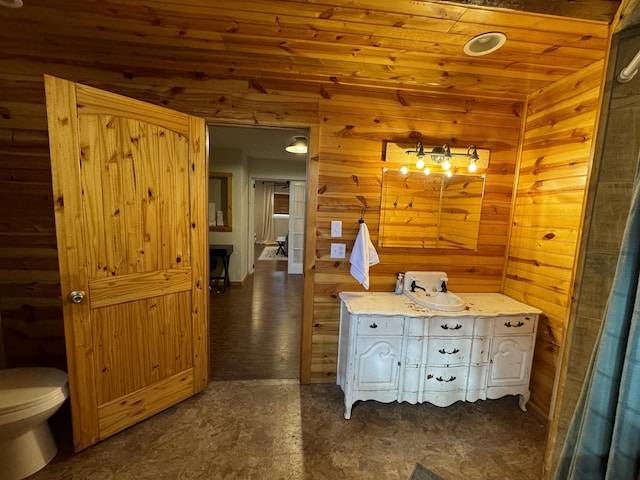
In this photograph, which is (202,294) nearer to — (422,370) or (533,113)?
(422,370)

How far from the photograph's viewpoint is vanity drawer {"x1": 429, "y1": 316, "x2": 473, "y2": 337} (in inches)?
75.7

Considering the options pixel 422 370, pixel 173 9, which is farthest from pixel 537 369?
pixel 173 9

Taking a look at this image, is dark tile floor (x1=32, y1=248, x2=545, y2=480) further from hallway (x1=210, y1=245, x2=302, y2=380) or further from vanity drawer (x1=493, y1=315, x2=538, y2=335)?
vanity drawer (x1=493, y1=315, x2=538, y2=335)

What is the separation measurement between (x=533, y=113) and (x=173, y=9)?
102 inches

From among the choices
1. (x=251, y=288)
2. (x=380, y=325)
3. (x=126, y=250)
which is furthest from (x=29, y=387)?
(x=251, y=288)

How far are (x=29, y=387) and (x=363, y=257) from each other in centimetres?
213

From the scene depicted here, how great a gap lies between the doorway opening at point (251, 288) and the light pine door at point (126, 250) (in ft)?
1.96

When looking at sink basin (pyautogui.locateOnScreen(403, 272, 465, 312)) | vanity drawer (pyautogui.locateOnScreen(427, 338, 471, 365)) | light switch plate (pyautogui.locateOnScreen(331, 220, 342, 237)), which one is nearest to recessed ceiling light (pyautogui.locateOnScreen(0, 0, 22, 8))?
light switch plate (pyautogui.locateOnScreen(331, 220, 342, 237))

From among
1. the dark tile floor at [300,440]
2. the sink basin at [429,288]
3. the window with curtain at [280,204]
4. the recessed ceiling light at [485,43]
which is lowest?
the dark tile floor at [300,440]

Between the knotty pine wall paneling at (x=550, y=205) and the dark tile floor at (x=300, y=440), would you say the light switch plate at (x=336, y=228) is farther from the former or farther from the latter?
the knotty pine wall paneling at (x=550, y=205)

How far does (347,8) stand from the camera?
1.38 metres

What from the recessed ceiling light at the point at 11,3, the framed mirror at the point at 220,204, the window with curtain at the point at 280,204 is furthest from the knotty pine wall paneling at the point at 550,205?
the window with curtain at the point at 280,204

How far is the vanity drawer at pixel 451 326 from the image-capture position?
6.31 ft

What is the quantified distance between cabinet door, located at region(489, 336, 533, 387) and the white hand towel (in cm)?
102
